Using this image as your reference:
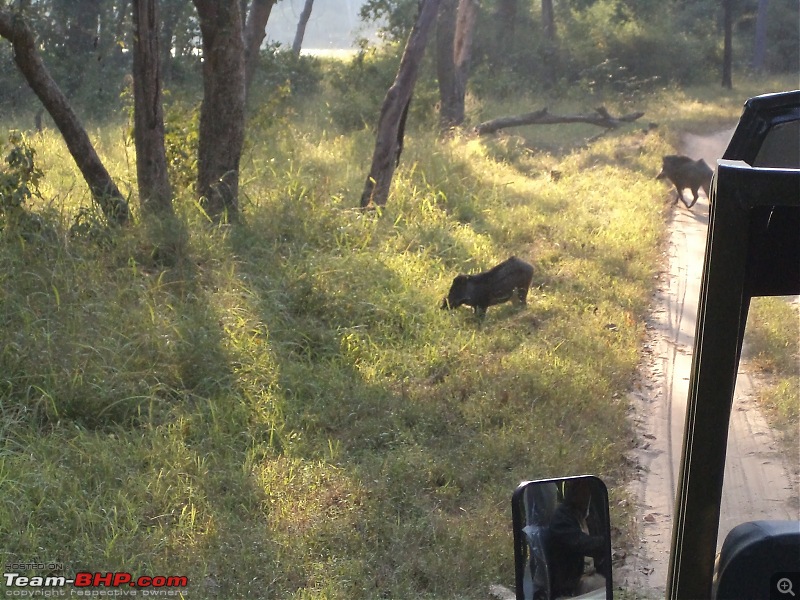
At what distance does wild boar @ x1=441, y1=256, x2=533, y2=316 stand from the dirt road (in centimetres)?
108

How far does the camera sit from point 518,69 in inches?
1003

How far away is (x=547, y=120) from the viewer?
55.3 ft

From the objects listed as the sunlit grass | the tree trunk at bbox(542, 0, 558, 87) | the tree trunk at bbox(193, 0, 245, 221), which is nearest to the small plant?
the tree trunk at bbox(193, 0, 245, 221)

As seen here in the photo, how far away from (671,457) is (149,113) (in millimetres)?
5089

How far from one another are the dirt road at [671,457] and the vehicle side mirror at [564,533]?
164 centimetres

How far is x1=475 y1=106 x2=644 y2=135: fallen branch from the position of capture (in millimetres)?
16306

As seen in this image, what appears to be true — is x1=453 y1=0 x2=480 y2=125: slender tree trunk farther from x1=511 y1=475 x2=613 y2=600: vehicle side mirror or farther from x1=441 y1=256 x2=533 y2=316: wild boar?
x1=511 y1=475 x2=613 y2=600: vehicle side mirror

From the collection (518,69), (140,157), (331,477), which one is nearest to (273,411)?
(331,477)

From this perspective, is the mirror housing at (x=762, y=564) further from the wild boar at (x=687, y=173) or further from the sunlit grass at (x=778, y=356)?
A: the wild boar at (x=687, y=173)

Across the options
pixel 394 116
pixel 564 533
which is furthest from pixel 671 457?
pixel 394 116

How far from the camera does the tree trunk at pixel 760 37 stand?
28573 millimetres

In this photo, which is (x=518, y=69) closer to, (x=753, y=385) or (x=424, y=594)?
(x=753, y=385)

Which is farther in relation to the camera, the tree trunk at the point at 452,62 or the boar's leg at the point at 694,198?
the tree trunk at the point at 452,62

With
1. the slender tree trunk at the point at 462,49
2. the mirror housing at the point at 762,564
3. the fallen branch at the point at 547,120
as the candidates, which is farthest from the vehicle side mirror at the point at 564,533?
the slender tree trunk at the point at 462,49
